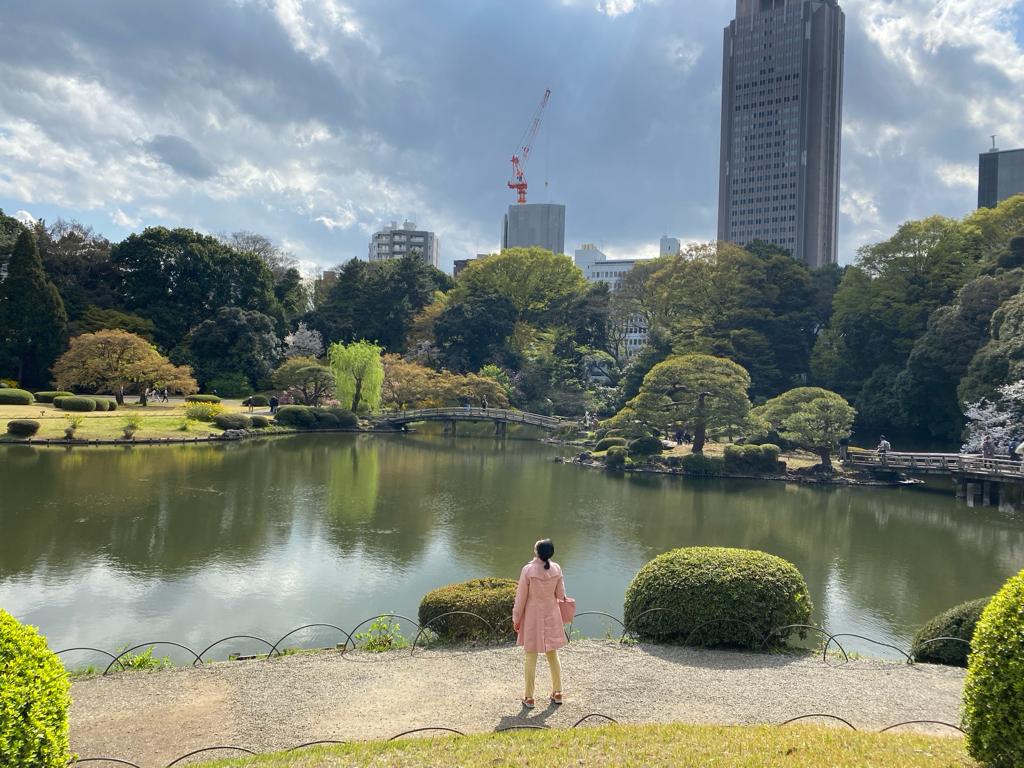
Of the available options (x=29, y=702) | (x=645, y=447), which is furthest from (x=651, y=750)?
(x=645, y=447)

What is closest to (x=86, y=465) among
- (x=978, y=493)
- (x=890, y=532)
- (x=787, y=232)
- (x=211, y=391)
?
(x=211, y=391)

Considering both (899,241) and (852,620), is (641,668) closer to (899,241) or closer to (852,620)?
(852,620)

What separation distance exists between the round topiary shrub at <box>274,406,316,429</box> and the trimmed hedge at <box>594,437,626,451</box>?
15.2m

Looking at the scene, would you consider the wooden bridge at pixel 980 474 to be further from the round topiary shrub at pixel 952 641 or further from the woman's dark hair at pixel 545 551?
the woman's dark hair at pixel 545 551

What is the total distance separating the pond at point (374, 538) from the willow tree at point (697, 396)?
318cm

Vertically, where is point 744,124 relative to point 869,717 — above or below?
above

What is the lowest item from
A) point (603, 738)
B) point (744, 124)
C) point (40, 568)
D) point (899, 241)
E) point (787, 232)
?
point (40, 568)

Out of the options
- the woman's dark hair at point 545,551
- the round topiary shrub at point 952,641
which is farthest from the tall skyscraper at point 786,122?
the woman's dark hair at point 545,551

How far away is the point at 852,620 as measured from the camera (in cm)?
1166

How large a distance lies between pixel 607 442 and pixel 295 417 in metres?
16.4

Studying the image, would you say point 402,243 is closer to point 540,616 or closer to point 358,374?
point 358,374

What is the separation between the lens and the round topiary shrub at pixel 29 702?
379 cm

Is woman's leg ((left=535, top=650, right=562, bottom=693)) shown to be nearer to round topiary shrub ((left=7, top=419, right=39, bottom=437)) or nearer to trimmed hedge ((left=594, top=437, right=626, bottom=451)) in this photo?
trimmed hedge ((left=594, top=437, right=626, bottom=451))

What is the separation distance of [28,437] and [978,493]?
113 ft
